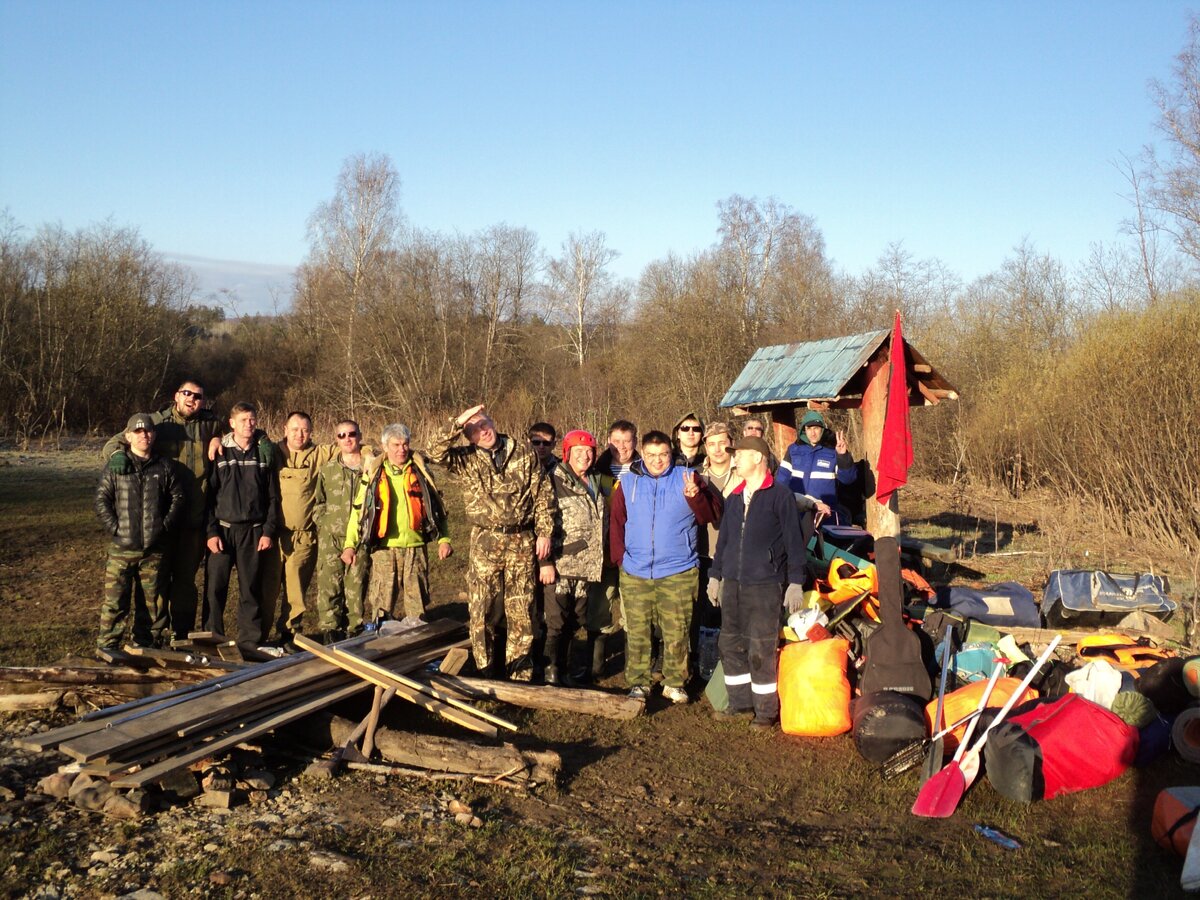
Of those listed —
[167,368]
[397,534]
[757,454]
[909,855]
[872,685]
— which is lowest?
[909,855]

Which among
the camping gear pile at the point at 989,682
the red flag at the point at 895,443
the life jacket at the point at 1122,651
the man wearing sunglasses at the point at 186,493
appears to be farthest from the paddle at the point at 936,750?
the man wearing sunglasses at the point at 186,493

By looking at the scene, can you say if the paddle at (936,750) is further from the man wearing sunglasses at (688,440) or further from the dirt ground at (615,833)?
the man wearing sunglasses at (688,440)

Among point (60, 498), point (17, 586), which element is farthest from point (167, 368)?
point (17, 586)

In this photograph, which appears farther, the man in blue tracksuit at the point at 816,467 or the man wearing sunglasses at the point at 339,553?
the man in blue tracksuit at the point at 816,467

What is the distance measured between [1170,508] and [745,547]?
8.58 metres

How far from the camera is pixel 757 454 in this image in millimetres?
6562

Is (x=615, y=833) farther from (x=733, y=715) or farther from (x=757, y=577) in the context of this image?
(x=757, y=577)

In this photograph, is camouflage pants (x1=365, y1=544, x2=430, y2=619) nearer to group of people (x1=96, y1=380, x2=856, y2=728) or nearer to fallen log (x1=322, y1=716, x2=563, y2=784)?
group of people (x1=96, y1=380, x2=856, y2=728)

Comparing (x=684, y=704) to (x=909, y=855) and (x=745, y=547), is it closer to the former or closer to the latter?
(x=745, y=547)

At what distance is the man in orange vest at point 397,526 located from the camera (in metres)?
7.73

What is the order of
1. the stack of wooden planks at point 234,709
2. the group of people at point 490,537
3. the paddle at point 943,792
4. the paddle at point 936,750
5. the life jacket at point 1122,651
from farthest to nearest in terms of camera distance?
1. the life jacket at point 1122,651
2. the group of people at point 490,537
3. the paddle at point 936,750
4. the paddle at point 943,792
5. the stack of wooden planks at point 234,709

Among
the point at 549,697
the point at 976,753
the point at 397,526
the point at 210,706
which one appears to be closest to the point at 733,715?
the point at 549,697

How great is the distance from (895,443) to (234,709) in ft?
15.4

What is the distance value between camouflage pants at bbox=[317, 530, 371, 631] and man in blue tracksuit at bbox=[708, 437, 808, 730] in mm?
3175
